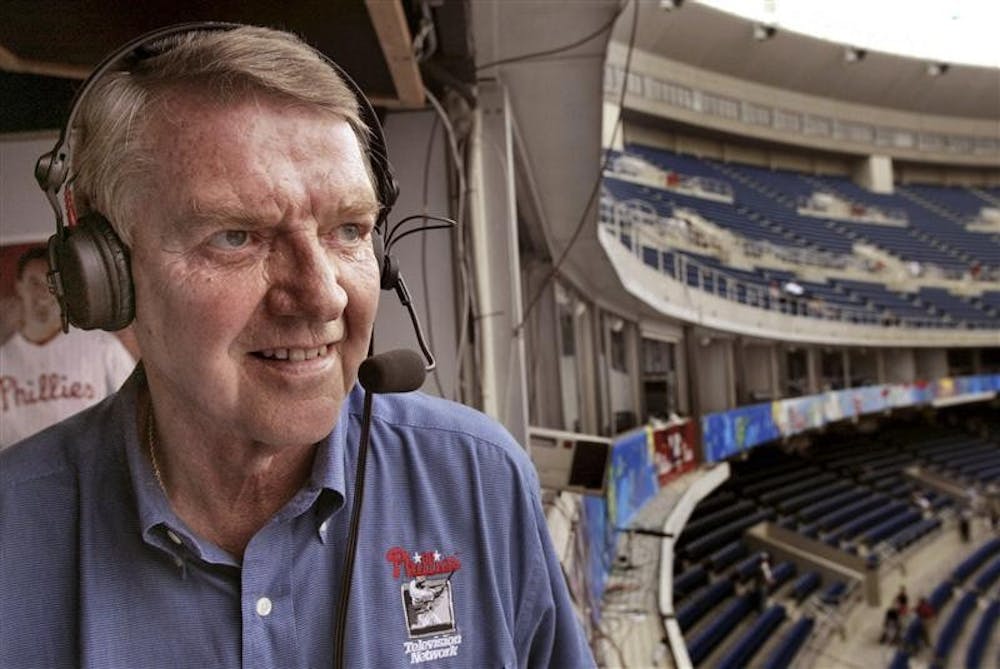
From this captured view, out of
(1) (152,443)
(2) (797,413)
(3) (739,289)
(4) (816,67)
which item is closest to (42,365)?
(1) (152,443)

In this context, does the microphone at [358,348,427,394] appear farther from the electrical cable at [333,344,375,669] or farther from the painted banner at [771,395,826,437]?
the painted banner at [771,395,826,437]

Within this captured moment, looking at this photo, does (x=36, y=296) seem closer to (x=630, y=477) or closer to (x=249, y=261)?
(x=249, y=261)

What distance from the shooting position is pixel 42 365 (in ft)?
2.99

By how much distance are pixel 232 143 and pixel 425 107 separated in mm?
790

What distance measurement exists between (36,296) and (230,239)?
0.62 metres

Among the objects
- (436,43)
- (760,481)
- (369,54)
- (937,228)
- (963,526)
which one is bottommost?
(963,526)

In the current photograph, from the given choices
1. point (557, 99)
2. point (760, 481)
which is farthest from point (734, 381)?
point (557, 99)

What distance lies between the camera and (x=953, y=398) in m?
11.3

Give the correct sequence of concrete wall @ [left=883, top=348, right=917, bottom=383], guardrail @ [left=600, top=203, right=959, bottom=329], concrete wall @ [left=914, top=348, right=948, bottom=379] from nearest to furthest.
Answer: guardrail @ [left=600, top=203, right=959, bottom=329], concrete wall @ [left=883, top=348, right=917, bottom=383], concrete wall @ [left=914, top=348, right=948, bottom=379]

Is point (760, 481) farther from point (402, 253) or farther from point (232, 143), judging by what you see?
point (232, 143)

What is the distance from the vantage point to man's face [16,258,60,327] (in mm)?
911

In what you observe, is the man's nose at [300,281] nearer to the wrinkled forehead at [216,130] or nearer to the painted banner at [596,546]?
the wrinkled forehead at [216,130]

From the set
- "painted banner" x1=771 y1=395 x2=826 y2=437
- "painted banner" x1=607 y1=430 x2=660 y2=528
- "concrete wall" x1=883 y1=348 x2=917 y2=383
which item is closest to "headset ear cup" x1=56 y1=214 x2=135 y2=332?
"painted banner" x1=607 y1=430 x2=660 y2=528

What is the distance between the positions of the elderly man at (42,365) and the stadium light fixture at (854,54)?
511 inches
